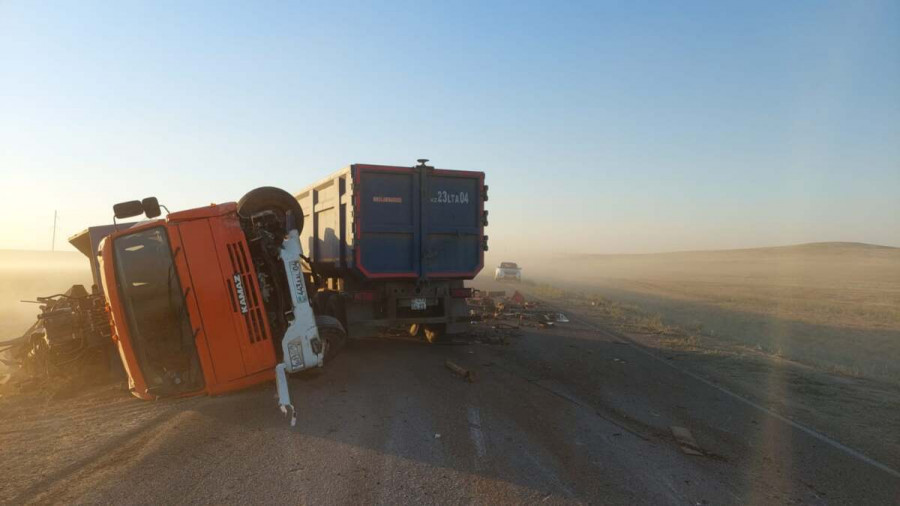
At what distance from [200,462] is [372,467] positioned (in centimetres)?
145

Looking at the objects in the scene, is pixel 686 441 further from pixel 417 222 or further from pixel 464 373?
pixel 417 222

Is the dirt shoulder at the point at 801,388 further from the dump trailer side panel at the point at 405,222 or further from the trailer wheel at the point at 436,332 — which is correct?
the dump trailer side panel at the point at 405,222

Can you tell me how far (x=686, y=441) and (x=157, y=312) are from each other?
547cm

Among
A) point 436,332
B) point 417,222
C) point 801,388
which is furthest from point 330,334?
point 801,388

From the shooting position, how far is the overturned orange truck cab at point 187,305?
18.5 feet

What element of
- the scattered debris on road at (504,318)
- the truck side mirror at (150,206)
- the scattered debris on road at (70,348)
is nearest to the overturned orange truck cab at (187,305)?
the truck side mirror at (150,206)

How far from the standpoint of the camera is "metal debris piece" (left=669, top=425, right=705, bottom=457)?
518 cm

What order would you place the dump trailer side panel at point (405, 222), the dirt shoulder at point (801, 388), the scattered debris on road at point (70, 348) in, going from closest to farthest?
the dirt shoulder at point (801, 388) < the scattered debris on road at point (70, 348) < the dump trailer side panel at point (405, 222)

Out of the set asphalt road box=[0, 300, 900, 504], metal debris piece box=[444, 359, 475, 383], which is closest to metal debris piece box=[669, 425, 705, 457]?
asphalt road box=[0, 300, 900, 504]

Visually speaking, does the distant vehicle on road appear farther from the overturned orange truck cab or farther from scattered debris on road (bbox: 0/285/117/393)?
the overturned orange truck cab

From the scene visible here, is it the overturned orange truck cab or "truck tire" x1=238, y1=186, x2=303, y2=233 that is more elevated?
"truck tire" x1=238, y1=186, x2=303, y2=233

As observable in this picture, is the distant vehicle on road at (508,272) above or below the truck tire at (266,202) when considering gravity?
below

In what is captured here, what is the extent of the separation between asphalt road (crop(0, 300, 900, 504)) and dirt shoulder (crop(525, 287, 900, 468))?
20.3 inches

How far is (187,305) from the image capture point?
5.60 metres
